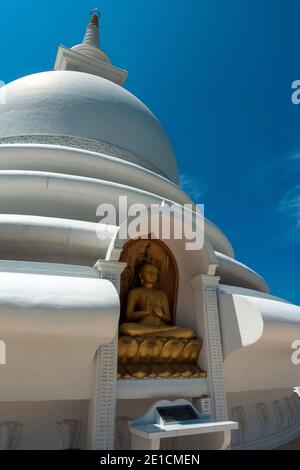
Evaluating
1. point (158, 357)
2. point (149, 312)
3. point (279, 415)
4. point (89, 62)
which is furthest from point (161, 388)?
point (89, 62)

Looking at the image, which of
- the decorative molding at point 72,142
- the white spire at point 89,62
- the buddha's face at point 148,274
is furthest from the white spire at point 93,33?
the buddha's face at point 148,274

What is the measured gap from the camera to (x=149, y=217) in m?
5.08

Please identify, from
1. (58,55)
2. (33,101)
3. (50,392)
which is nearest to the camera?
(50,392)

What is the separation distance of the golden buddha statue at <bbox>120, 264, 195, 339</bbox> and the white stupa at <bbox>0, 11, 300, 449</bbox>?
40 centimetres

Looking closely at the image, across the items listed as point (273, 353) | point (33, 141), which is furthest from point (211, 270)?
point (33, 141)

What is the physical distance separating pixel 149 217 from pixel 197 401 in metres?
3.05

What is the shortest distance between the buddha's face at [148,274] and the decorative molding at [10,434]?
280 centimetres

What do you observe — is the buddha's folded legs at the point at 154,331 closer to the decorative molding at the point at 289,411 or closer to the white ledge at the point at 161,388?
the white ledge at the point at 161,388

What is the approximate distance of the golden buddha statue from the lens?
4816 millimetres

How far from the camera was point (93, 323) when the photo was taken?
12.7 ft

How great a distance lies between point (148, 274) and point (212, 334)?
1.52 m

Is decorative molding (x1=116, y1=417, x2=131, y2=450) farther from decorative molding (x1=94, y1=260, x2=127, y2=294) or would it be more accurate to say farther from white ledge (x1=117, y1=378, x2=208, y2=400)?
decorative molding (x1=94, y1=260, x2=127, y2=294)

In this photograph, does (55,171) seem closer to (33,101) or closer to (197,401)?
(33,101)

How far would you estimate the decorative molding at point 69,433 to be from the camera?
411 cm
